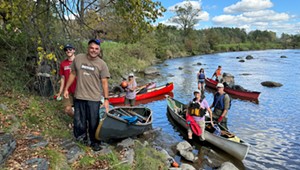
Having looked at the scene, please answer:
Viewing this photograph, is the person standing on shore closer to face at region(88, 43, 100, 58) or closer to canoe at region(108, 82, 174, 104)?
face at region(88, 43, 100, 58)

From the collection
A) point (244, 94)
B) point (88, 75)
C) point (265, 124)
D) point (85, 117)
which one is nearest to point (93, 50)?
point (88, 75)

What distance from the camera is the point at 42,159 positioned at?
194 inches

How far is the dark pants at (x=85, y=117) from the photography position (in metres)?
5.57

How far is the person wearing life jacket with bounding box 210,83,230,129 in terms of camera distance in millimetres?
9531

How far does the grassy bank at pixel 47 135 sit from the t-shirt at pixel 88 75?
122cm

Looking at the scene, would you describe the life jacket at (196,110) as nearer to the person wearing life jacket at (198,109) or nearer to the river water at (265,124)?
the person wearing life jacket at (198,109)

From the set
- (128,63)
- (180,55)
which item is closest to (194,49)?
(180,55)

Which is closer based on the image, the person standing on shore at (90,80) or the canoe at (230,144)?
the person standing on shore at (90,80)

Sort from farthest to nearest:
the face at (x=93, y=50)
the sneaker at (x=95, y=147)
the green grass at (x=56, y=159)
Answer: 1. the sneaker at (x=95, y=147)
2. the face at (x=93, y=50)
3. the green grass at (x=56, y=159)

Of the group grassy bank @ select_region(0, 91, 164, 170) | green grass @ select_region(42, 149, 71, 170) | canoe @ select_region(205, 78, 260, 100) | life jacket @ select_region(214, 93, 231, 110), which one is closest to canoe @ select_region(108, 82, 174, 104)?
canoe @ select_region(205, 78, 260, 100)

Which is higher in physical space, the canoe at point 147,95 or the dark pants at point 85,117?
the dark pants at point 85,117

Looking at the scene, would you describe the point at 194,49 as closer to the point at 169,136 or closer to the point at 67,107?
the point at 169,136

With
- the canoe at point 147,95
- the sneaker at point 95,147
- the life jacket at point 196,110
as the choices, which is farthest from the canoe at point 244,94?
the sneaker at point 95,147

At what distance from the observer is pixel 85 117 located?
5797mm
